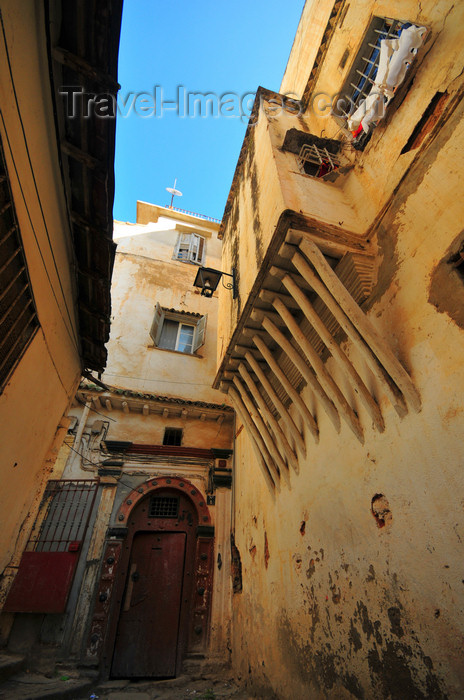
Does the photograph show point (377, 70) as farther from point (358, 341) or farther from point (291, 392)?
point (291, 392)

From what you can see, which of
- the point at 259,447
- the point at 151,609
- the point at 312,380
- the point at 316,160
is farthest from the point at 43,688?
the point at 316,160

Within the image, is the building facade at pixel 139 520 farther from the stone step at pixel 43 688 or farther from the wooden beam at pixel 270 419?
the wooden beam at pixel 270 419

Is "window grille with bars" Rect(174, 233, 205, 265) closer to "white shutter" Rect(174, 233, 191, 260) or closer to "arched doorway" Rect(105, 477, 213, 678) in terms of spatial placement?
"white shutter" Rect(174, 233, 191, 260)

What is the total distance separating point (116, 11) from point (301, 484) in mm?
5460

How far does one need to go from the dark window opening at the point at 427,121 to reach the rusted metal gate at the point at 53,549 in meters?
7.99

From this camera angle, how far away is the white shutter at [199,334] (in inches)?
398

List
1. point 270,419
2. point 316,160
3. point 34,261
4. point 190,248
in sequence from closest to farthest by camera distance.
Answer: point 34,261, point 270,419, point 316,160, point 190,248

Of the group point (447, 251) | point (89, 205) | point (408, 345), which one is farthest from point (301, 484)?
point (89, 205)

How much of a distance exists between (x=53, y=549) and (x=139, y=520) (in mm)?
1650

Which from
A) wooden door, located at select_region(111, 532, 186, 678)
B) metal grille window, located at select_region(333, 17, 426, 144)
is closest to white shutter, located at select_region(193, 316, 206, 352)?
wooden door, located at select_region(111, 532, 186, 678)

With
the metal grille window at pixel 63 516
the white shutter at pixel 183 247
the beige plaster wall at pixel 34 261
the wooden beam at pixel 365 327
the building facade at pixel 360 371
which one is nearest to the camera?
the beige plaster wall at pixel 34 261

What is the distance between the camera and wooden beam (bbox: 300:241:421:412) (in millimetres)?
2775

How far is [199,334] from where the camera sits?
33.9 ft

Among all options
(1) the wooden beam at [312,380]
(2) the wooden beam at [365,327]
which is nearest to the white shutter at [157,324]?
(1) the wooden beam at [312,380]
